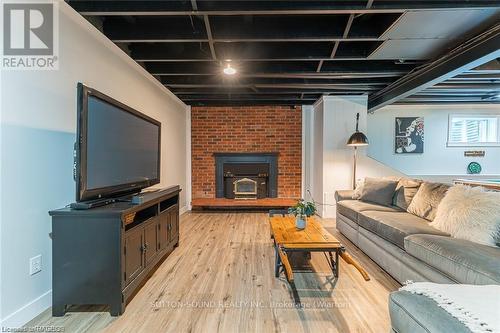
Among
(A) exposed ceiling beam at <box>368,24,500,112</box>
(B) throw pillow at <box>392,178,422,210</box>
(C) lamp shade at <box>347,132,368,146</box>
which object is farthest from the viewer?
(C) lamp shade at <box>347,132,368,146</box>

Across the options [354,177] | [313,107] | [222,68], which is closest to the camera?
[222,68]

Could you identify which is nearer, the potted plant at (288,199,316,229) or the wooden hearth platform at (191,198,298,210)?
the potted plant at (288,199,316,229)

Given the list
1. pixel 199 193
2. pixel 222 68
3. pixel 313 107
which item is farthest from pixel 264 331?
pixel 313 107

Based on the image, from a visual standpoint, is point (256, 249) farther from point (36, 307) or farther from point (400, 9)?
point (400, 9)

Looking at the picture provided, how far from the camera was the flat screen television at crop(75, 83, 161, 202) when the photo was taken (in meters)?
1.82

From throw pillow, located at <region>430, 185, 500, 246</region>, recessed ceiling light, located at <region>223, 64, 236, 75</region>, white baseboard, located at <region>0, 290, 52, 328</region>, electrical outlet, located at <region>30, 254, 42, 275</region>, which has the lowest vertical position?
white baseboard, located at <region>0, 290, 52, 328</region>

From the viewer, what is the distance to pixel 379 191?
3.71m

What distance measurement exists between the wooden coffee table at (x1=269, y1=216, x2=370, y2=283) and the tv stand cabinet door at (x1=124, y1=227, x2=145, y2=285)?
118 centimetres

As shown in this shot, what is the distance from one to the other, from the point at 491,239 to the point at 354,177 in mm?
3021

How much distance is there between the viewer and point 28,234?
1828 millimetres

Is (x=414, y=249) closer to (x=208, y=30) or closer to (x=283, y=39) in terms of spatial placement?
(x=283, y=39)

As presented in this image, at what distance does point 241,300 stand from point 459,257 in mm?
1567

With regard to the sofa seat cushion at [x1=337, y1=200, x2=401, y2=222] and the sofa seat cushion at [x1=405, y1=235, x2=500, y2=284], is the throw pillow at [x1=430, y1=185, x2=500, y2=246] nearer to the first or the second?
the sofa seat cushion at [x1=405, y1=235, x2=500, y2=284]

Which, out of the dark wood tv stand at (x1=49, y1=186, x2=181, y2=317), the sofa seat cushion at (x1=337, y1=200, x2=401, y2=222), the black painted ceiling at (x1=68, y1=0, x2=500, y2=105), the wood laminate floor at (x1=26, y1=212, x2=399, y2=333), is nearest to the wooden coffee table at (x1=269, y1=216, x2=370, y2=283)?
the wood laminate floor at (x1=26, y1=212, x2=399, y2=333)
